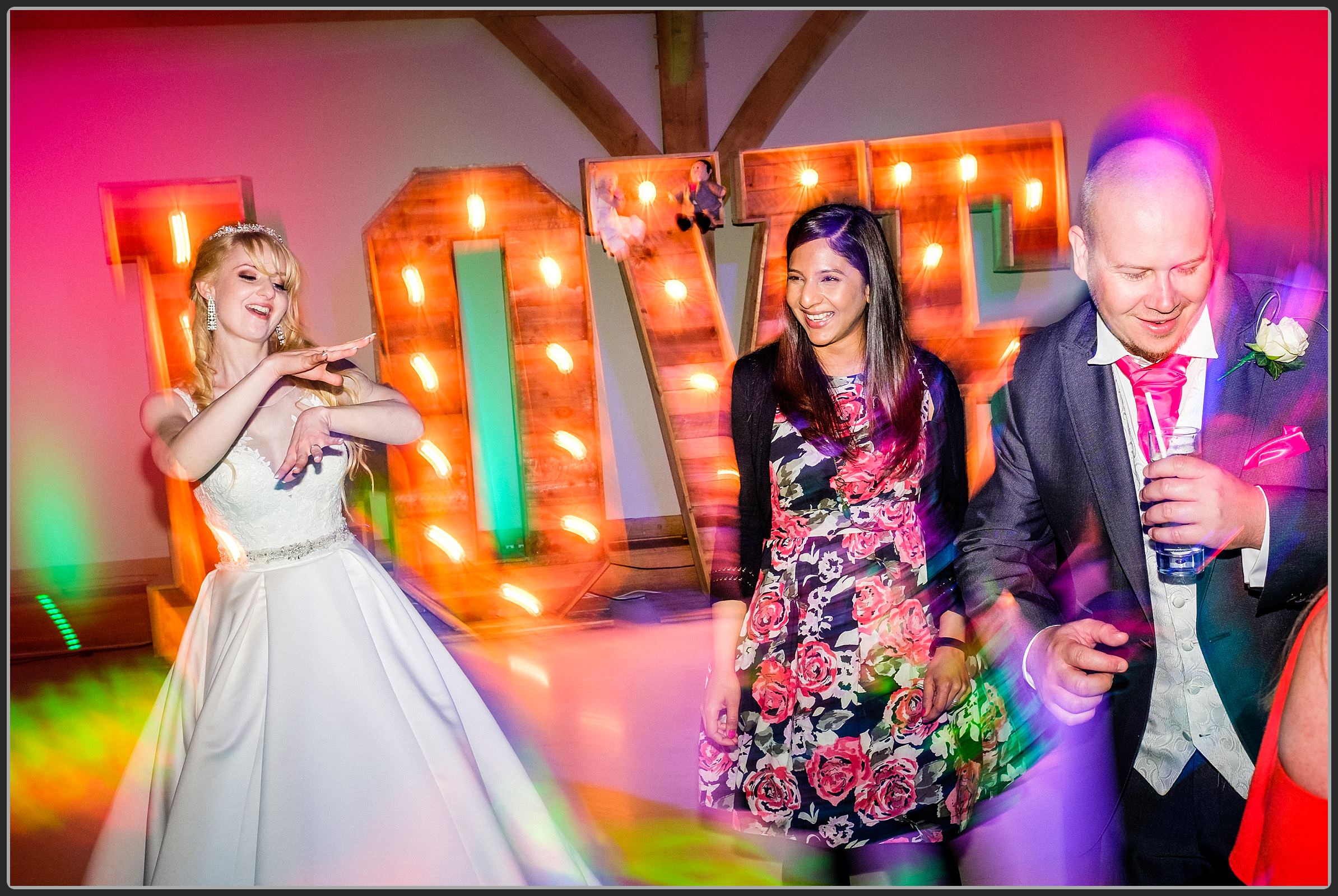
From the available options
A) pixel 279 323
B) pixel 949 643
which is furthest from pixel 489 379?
pixel 949 643

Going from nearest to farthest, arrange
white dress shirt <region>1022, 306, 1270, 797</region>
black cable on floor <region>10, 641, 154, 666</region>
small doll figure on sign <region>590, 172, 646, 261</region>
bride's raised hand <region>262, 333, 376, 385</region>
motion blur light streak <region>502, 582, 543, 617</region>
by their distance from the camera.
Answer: white dress shirt <region>1022, 306, 1270, 797</region>, bride's raised hand <region>262, 333, 376, 385</region>, small doll figure on sign <region>590, 172, 646, 261</region>, motion blur light streak <region>502, 582, 543, 617</region>, black cable on floor <region>10, 641, 154, 666</region>

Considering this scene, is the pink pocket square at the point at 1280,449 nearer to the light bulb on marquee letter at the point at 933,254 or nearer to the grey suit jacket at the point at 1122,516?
the grey suit jacket at the point at 1122,516

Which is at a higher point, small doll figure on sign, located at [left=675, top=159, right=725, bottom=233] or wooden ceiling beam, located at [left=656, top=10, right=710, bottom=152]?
wooden ceiling beam, located at [left=656, top=10, right=710, bottom=152]

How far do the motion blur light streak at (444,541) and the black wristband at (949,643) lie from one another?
86.7 inches

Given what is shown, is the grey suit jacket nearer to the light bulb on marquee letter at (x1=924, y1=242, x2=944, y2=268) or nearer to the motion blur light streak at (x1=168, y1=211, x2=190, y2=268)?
the light bulb on marquee letter at (x1=924, y1=242, x2=944, y2=268)

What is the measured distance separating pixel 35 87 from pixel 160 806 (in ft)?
12.7

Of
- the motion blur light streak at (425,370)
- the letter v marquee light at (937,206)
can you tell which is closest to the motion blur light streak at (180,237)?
the motion blur light streak at (425,370)

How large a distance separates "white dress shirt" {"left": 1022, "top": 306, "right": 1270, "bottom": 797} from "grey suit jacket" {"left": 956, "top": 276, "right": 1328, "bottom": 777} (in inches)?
0.7

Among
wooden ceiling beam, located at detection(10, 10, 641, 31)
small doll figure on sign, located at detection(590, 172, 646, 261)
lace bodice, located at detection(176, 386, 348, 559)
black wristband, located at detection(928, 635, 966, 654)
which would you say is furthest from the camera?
wooden ceiling beam, located at detection(10, 10, 641, 31)

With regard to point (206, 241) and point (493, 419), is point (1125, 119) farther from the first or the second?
point (493, 419)

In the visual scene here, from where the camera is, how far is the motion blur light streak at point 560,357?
370 centimetres

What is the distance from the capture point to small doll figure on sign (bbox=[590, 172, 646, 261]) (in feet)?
11.5

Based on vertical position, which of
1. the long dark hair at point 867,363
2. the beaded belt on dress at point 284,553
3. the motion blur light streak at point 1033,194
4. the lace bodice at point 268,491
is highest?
the motion blur light streak at point 1033,194

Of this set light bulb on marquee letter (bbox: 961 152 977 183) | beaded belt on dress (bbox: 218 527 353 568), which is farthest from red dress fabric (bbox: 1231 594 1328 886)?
light bulb on marquee letter (bbox: 961 152 977 183)
